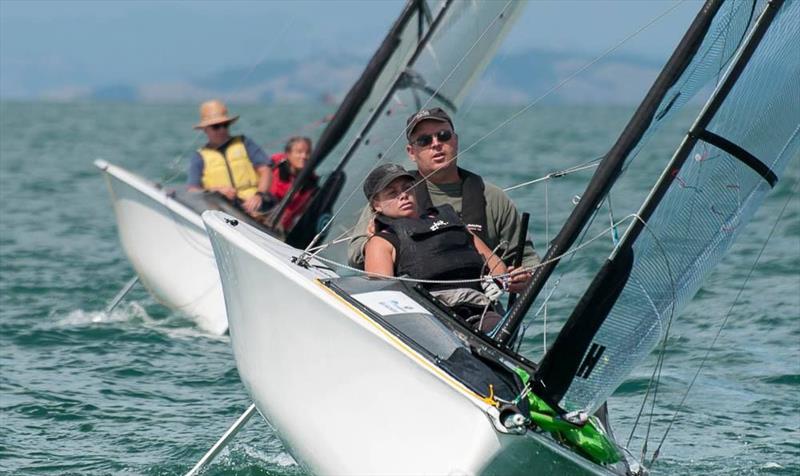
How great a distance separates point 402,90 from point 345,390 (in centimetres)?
404

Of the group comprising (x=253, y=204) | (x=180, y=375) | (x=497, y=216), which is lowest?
(x=180, y=375)

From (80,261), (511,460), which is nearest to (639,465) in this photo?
(511,460)

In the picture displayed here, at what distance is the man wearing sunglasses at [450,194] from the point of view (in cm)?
459

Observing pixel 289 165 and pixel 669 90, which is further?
pixel 289 165

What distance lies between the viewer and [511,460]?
333cm

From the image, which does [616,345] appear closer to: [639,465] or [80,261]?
[639,465]

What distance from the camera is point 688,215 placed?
377cm

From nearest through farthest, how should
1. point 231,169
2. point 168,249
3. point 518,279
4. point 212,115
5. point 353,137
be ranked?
point 518,279
point 353,137
point 168,249
point 231,169
point 212,115

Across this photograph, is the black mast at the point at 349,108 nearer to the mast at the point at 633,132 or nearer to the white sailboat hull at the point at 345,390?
the white sailboat hull at the point at 345,390

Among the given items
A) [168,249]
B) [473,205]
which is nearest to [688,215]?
[473,205]

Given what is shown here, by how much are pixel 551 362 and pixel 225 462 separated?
5.14 feet

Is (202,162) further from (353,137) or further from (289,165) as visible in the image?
(353,137)

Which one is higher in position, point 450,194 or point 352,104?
point 450,194

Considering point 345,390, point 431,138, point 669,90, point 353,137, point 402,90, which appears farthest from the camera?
point 353,137
